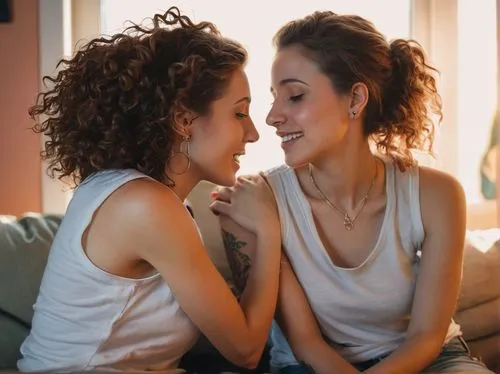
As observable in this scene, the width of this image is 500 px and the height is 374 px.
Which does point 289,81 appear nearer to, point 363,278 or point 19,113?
point 363,278

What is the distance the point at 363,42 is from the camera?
69.7 inches

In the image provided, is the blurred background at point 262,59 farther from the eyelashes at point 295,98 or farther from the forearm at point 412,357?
the forearm at point 412,357

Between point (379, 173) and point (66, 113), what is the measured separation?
2.58 ft

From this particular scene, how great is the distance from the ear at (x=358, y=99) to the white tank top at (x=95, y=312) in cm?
57

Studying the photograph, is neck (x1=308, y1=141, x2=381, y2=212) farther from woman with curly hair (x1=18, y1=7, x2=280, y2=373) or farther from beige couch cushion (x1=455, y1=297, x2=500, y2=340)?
beige couch cushion (x1=455, y1=297, x2=500, y2=340)

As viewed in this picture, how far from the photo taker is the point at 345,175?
1.85m

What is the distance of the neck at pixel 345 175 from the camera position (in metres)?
1.84

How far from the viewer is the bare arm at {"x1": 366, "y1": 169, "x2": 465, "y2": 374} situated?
1.71 m

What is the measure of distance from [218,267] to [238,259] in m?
0.27

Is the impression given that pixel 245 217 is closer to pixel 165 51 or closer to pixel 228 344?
pixel 228 344

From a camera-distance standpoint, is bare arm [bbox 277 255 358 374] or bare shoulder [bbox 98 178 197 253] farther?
bare arm [bbox 277 255 358 374]

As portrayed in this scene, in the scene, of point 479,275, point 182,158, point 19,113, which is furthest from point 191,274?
point 19,113

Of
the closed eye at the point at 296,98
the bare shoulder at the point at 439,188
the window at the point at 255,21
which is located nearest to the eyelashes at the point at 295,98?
the closed eye at the point at 296,98

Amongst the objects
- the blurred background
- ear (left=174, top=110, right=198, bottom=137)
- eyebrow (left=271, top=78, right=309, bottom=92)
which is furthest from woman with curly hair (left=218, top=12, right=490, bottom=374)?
the blurred background
